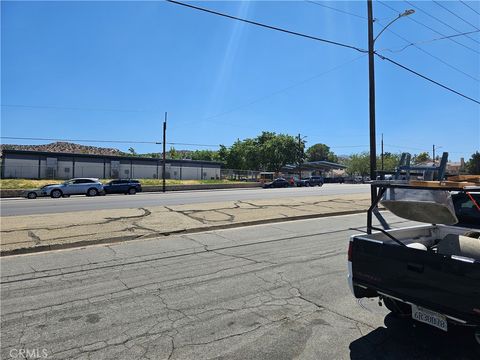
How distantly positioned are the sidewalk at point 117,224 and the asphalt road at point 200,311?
3.97 ft

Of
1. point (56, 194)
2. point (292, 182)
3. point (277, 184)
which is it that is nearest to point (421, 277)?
point (56, 194)

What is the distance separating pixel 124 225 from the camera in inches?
480

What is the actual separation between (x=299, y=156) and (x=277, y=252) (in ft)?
248

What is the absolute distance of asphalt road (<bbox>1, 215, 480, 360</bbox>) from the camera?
3.97 metres

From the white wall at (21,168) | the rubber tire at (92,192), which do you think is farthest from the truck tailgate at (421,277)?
the white wall at (21,168)

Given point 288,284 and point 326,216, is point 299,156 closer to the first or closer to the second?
point 326,216

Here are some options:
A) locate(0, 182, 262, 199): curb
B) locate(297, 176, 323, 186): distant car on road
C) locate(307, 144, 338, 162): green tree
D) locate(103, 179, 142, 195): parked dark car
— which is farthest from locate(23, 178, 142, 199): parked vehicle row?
locate(307, 144, 338, 162): green tree

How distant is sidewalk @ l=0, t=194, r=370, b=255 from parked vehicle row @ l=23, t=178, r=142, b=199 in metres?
21.1

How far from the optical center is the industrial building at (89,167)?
5300 centimetres

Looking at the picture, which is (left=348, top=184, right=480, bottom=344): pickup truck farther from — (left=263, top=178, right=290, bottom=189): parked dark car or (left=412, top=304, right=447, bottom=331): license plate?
(left=263, top=178, right=290, bottom=189): parked dark car

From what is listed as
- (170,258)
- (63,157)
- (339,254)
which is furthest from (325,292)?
(63,157)

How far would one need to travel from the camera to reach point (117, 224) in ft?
40.5

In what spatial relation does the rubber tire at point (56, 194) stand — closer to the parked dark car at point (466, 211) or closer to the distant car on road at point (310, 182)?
the parked dark car at point (466, 211)

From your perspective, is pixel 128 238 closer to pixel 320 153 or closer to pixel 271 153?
pixel 271 153
